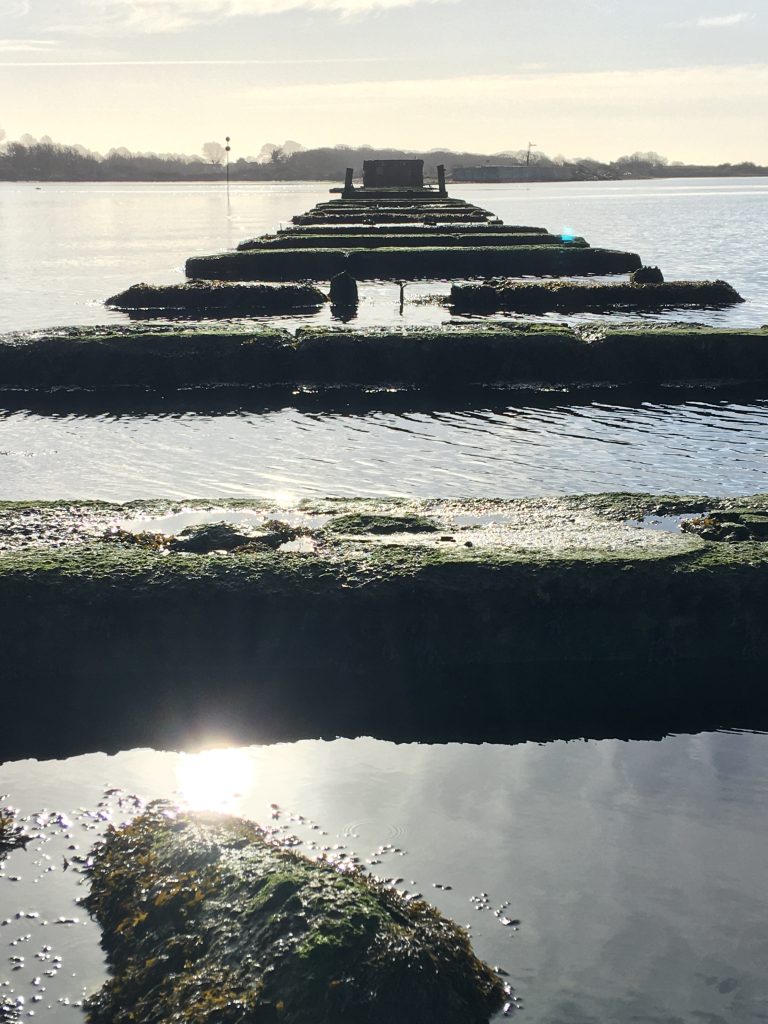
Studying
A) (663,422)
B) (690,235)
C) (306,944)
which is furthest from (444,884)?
(690,235)

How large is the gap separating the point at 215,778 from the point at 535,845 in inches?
93.6

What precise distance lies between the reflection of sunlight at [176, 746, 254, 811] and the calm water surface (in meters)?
0.02

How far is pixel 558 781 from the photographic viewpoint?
8188 millimetres

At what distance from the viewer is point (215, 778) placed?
8188 mm

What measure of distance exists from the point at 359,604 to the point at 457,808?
8.26 ft

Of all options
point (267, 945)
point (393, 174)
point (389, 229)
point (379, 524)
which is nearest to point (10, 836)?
point (267, 945)

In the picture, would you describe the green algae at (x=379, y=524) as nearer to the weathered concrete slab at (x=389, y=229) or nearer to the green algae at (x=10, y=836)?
the green algae at (x=10, y=836)

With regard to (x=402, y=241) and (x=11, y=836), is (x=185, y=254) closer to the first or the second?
(x=402, y=241)

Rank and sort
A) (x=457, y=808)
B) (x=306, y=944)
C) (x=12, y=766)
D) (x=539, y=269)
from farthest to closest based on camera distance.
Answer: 1. (x=539, y=269)
2. (x=12, y=766)
3. (x=457, y=808)
4. (x=306, y=944)

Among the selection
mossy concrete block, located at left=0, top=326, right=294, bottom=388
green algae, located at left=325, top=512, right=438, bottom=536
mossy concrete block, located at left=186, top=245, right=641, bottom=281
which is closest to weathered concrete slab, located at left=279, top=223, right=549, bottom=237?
mossy concrete block, located at left=186, top=245, right=641, bottom=281

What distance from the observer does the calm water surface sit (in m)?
6.00

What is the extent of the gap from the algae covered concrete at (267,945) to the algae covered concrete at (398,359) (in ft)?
65.9

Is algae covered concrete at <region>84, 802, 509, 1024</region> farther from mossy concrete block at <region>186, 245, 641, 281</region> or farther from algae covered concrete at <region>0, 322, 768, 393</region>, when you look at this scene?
mossy concrete block at <region>186, 245, 641, 281</region>

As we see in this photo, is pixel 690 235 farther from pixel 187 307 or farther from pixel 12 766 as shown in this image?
pixel 12 766
